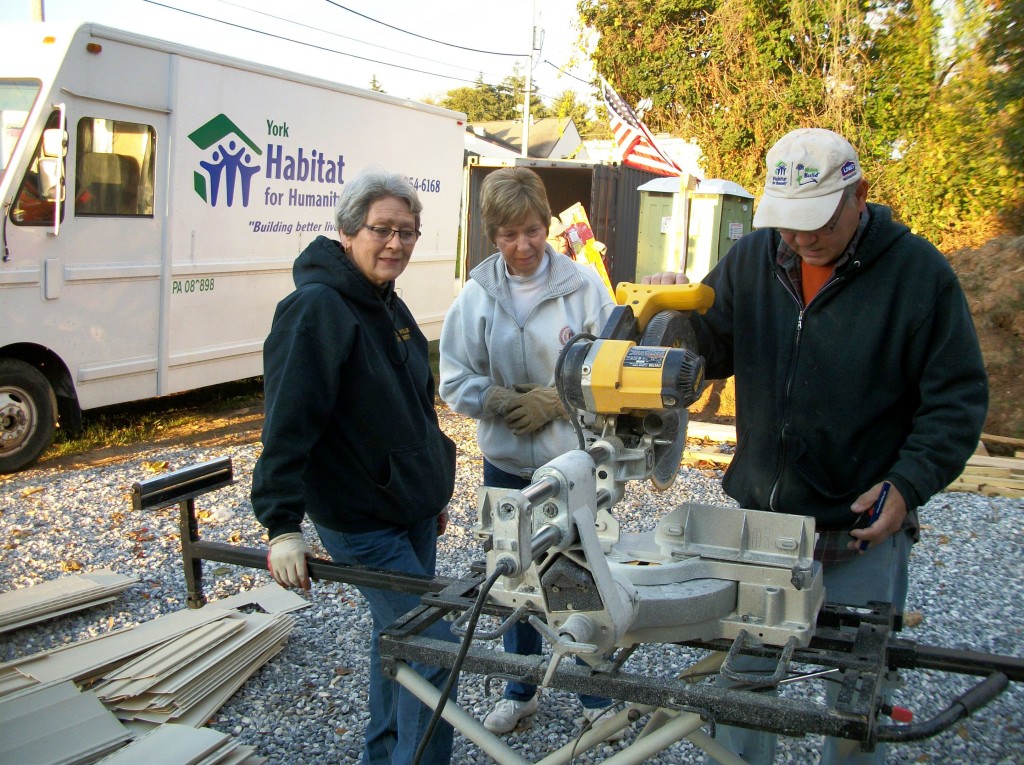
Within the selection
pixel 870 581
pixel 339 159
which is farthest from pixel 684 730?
pixel 339 159

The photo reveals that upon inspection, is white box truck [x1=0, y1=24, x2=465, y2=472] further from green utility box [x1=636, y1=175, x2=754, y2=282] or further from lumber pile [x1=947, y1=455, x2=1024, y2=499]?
lumber pile [x1=947, y1=455, x2=1024, y2=499]

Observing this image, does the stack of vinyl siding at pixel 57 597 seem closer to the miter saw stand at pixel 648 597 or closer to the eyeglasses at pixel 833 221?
the miter saw stand at pixel 648 597

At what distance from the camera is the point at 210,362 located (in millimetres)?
8656

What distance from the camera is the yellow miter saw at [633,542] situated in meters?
1.69

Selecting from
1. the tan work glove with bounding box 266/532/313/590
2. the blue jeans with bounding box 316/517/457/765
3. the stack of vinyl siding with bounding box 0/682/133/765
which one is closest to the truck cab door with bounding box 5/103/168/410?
the stack of vinyl siding with bounding box 0/682/133/765

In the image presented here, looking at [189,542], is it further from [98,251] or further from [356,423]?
[98,251]

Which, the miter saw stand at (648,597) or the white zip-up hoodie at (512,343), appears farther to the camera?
the white zip-up hoodie at (512,343)

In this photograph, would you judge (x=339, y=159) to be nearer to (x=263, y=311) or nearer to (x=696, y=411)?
(x=263, y=311)

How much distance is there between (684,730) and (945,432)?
102 centimetres

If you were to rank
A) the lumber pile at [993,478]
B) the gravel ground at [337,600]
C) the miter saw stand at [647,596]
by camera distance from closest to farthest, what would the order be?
1. the miter saw stand at [647,596]
2. the gravel ground at [337,600]
3. the lumber pile at [993,478]

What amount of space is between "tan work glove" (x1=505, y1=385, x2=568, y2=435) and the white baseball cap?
1.15 m

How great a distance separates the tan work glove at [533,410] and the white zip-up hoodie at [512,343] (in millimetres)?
80

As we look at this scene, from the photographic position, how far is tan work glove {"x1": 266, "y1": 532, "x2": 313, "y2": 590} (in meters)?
2.47

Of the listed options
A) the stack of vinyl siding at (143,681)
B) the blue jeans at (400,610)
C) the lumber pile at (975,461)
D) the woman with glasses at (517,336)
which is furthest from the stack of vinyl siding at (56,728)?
the lumber pile at (975,461)
